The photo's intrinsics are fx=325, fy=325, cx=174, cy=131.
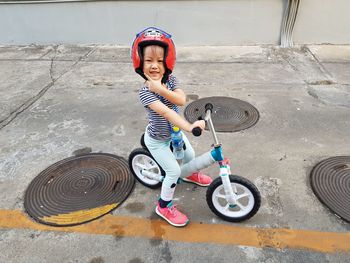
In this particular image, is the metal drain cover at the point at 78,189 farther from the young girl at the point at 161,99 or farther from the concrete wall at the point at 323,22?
the concrete wall at the point at 323,22

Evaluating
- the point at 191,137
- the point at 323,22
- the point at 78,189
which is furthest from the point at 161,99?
the point at 323,22

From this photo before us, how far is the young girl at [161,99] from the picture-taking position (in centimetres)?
210

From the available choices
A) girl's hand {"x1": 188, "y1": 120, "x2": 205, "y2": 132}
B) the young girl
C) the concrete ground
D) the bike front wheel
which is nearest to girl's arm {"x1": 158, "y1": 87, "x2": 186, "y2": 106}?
the young girl

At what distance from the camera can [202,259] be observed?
7.79ft

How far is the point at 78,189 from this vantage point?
3117 millimetres

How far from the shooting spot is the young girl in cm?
210

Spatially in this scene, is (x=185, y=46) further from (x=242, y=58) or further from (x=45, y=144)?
(x=45, y=144)

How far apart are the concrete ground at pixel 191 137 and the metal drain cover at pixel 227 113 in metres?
0.14

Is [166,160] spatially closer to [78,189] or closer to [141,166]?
[141,166]

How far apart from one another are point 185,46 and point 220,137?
11.4 feet

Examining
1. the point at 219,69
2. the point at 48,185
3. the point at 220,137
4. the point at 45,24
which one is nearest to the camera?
the point at 48,185

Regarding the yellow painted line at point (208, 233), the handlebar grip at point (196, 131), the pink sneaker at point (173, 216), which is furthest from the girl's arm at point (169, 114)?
the yellow painted line at point (208, 233)

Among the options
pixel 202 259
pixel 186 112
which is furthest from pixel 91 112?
pixel 202 259

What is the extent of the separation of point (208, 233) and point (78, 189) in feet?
4.37
